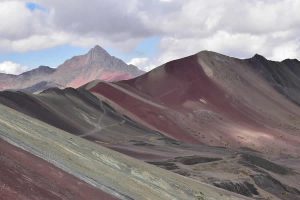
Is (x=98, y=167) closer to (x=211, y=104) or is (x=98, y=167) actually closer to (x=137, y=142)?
(x=137, y=142)

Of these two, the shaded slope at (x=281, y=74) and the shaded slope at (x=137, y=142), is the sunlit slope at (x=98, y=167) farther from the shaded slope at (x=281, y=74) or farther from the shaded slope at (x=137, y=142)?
the shaded slope at (x=281, y=74)

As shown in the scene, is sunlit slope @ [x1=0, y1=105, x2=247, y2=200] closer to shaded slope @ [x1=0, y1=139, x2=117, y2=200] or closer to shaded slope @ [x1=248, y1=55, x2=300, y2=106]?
shaded slope @ [x1=0, y1=139, x2=117, y2=200]

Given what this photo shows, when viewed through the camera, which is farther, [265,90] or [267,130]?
[265,90]

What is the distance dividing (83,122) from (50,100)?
5.43 m

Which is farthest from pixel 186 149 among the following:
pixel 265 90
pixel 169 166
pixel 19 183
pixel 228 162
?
pixel 265 90

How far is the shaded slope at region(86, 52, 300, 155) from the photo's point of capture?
269ft

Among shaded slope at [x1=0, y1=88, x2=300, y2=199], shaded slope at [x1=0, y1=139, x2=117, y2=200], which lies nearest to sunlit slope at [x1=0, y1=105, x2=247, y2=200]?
shaded slope at [x1=0, y1=139, x2=117, y2=200]

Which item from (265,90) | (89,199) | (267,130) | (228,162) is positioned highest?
(265,90)

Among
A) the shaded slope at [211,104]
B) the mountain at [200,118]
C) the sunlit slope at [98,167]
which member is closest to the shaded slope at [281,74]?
the mountain at [200,118]

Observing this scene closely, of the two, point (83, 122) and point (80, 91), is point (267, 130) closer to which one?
point (80, 91)

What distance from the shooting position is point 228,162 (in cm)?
4969

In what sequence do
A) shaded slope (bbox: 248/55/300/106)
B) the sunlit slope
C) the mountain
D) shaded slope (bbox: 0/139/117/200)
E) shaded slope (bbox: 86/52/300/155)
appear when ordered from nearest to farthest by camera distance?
shaded slope (bbox: 0/139/117/200) → the sunlit slope → the mountain → shaded slope (bbox: 86/52/300/155) → shaded slope (bbox: 248/55/300/106)

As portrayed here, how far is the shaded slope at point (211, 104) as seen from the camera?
81.9 meters

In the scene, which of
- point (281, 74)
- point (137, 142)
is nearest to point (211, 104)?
point (137, 142)
